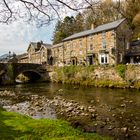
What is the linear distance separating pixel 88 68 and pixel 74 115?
1302 inches

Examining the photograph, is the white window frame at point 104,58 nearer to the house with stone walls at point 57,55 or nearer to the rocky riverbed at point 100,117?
the house with stone walls at point 57,55

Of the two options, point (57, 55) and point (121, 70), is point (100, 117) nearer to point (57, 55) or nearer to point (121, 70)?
point (121, 70)

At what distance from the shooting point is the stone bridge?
231ft

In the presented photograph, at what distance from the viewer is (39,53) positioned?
98.6 metres

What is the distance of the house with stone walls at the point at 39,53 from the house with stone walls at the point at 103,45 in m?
17.1

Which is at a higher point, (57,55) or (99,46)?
(99,46)

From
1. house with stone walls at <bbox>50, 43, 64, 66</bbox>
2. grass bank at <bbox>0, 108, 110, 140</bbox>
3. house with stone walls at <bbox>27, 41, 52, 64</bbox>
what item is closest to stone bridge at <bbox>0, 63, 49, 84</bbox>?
house with stone walls at <bbox>50, 43, 64, 66</bbox>

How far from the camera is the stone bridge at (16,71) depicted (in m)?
70.4

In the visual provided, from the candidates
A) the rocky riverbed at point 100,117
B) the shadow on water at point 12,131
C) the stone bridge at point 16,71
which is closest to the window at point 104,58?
the stone bridge at point 16,71

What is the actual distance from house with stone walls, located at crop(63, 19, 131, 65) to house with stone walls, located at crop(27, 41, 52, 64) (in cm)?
1712

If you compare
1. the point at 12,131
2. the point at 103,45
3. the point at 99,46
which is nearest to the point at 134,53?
the point at 103,45

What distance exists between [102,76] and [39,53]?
46911 millimetres

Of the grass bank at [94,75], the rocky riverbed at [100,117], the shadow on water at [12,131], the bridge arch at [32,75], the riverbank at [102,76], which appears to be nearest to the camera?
the shadow on water at [12,131]

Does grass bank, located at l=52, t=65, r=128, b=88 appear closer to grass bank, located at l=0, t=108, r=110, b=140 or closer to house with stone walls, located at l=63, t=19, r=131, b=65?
house with stone walls, located at l=63, t=19, r=131, b=65
